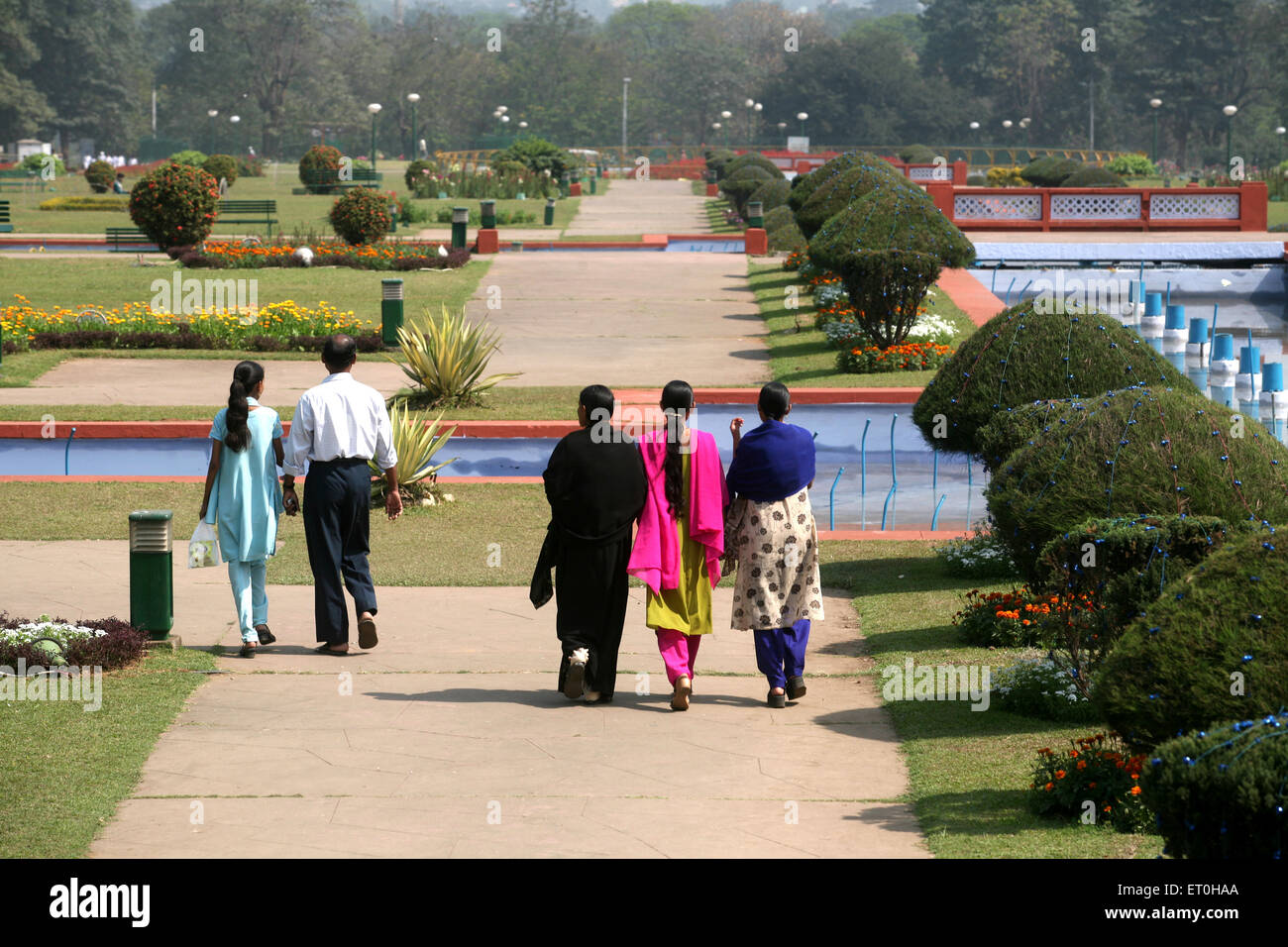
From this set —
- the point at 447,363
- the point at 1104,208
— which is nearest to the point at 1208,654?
the point at 447,363

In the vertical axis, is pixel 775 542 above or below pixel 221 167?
below

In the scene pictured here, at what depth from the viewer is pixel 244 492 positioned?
8.62 m

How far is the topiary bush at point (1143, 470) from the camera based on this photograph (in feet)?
24.8

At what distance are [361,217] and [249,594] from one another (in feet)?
76.7

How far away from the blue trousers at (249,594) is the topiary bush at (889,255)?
11.5 meters

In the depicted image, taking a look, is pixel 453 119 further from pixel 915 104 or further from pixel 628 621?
pixel 628 621

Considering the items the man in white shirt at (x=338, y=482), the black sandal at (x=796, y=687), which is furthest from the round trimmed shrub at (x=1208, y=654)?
the man in white shirt at (x=338, y=482)

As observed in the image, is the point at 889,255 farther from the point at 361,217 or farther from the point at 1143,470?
the point at 361,217

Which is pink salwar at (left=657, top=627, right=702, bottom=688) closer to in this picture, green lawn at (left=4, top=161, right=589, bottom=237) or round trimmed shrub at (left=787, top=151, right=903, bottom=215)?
round trimmed shrub at (left=787, top=151, right=903, bottom=215)

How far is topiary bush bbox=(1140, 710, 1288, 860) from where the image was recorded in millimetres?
4281

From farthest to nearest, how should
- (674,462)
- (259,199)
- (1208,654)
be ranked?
(259,199)
(674,462)
(1208,654)

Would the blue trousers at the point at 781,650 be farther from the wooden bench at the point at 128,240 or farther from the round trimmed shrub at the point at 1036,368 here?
the wooden bench at the point at 128,240

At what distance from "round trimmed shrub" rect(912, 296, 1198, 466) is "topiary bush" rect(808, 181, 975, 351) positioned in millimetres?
8691

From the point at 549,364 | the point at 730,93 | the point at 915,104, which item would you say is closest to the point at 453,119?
the point at 730,93
